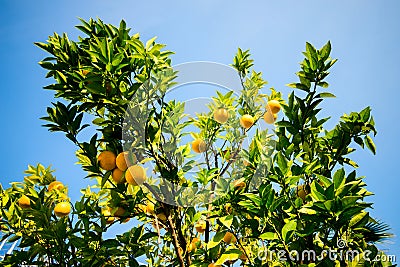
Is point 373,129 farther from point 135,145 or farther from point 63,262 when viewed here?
point 63,262

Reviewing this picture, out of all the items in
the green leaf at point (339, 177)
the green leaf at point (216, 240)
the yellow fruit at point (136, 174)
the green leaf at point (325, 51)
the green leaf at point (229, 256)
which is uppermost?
the green leaf at point (325, 51)

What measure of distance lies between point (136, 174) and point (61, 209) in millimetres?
532

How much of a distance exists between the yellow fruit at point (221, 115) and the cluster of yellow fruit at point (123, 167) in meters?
0.70

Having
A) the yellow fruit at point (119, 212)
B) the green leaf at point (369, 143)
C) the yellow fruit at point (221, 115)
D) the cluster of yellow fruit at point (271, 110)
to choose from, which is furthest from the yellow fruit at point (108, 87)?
the green leaf at point (369, 143)

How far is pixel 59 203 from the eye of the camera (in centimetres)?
170

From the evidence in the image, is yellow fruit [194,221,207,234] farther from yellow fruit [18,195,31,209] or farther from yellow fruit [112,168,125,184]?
yellow fruit [18,195,31,209]

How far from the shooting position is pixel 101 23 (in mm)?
1638

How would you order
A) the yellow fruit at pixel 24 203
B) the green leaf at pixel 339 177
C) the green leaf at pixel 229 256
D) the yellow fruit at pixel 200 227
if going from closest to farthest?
1. the green leaf at pixel 339 177
2. the green leaf at pixel 229 256
3. the yellow fruit at pixel 24 203
4. the yellow fruit at pixel 200 227

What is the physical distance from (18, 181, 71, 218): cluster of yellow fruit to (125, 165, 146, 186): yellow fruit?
1.53 feet

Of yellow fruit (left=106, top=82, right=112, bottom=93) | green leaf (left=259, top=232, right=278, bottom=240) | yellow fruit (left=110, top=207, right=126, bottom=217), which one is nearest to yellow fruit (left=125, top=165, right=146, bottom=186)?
yellow fruit (left=110, top=207, right=126, bottom=217)

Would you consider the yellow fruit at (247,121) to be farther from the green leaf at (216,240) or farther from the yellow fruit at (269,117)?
the green leaf at (216,240)

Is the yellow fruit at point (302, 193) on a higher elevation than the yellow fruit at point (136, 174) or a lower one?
lower

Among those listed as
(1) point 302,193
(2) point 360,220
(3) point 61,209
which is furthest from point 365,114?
(3) point 61,209

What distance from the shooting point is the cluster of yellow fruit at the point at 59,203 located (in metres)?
1.66
